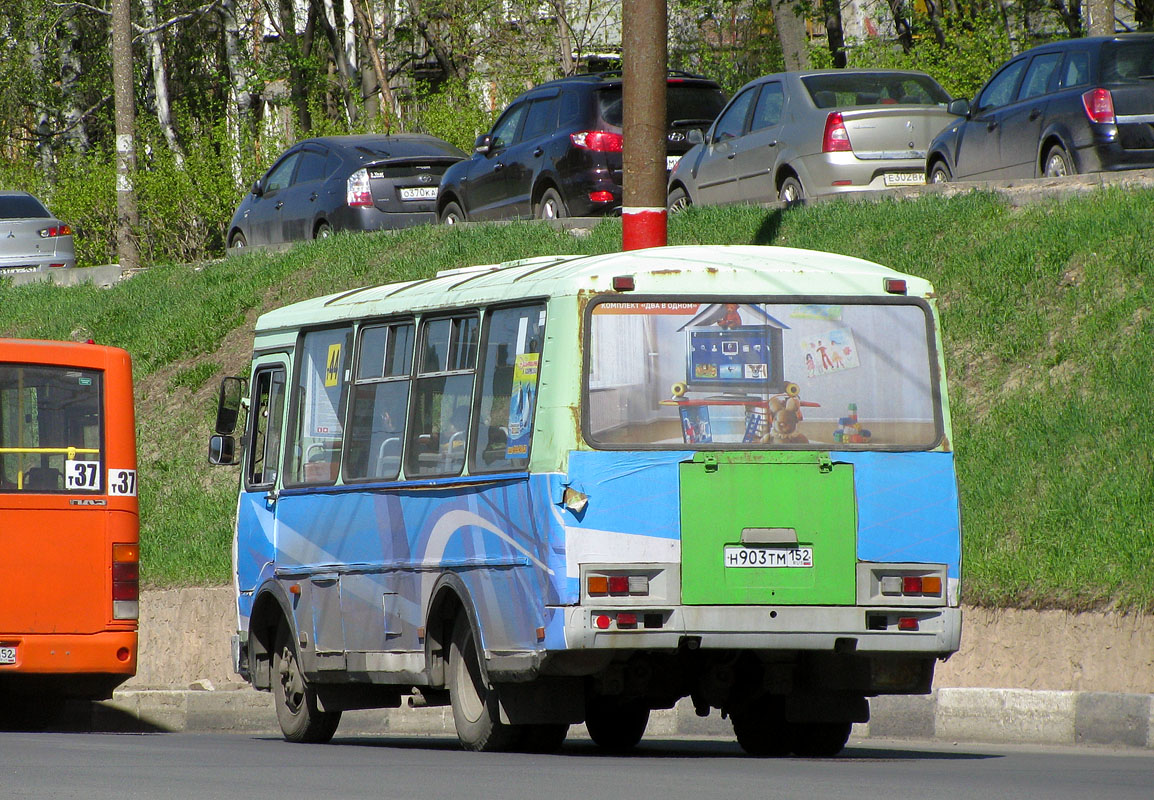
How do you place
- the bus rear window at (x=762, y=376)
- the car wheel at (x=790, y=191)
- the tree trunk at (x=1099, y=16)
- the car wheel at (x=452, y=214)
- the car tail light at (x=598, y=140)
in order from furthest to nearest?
the tree trunk at (x=1099, y=16) → the car wheel at (x=452, y=214) → the car tail light at (x=598, y=140) → the car wheel at (x=790, y=191) → the bus rear window at (x=762, y=376)

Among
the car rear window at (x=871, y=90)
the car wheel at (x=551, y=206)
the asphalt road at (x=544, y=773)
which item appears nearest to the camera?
the asphalt road at (x=544, y=773)

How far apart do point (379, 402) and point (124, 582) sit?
2.75 metres

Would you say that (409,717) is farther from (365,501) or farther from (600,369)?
(600,369)

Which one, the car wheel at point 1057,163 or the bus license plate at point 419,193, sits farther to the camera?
the bus license plate at point 419,193

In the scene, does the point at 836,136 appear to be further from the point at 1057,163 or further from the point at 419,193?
the point at 419,193

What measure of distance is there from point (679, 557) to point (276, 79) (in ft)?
114

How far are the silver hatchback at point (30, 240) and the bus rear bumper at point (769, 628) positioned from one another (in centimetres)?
2408

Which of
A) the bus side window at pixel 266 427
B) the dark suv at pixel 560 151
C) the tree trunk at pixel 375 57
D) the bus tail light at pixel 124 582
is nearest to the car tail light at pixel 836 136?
the dark suv at pixel 560 151

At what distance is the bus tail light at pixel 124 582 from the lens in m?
12.4

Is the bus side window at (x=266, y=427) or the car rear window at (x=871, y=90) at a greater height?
the car rear window at (x=871, y=90)

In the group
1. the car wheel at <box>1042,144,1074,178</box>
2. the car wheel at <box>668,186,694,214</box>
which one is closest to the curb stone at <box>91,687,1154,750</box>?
the car wheel at <box>1042,144,1074,178</box>

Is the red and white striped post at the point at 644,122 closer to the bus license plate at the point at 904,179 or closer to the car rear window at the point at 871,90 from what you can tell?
the car rear window at the point at 871,90

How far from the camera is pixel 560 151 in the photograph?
21234 millimetres

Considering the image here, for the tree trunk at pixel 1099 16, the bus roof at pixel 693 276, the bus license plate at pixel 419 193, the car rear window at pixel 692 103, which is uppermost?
the tree trunk at pixel 1099 16
